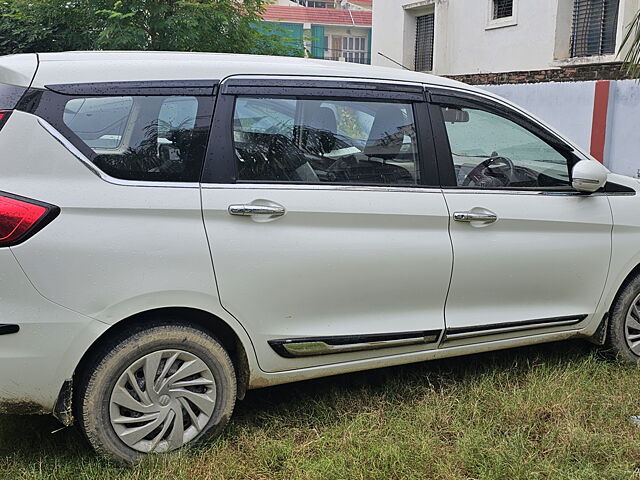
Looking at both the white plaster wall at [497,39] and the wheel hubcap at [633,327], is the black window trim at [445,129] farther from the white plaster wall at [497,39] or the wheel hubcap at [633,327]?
the white plaster wall at [497,39]

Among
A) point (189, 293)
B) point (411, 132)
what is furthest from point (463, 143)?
point (189, 293)

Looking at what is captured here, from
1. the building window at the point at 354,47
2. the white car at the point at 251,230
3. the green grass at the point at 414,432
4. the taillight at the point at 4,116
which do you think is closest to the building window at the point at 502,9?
the white car at the point at 251,230

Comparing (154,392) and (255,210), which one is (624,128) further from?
(154,392)

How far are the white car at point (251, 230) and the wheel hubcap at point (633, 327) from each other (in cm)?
36

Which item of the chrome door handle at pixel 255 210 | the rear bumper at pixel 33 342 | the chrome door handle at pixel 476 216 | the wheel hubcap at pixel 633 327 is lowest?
the wheel hubcap at pixel 633 327

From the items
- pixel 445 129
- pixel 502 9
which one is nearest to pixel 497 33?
pixel 502 9

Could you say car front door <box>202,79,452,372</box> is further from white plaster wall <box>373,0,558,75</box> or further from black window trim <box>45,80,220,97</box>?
white plaster wall <box>373,0,558,75</box>

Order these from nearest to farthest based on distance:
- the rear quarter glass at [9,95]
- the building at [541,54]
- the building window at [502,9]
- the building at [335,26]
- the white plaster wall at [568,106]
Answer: the rear quarter glass at [9,95]
the building at [541,54]
the white plaster wall at [568,106]
the building window at [502,9]
the building at [335,26]

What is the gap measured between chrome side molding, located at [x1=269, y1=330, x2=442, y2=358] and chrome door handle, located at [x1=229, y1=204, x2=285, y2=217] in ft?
1.86

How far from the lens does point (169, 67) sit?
3.08 meters

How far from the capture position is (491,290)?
3.64 m

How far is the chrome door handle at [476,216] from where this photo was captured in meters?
3.50

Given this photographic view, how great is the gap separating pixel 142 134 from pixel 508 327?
207 centimetres

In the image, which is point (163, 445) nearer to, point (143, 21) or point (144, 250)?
point (144, 250)
